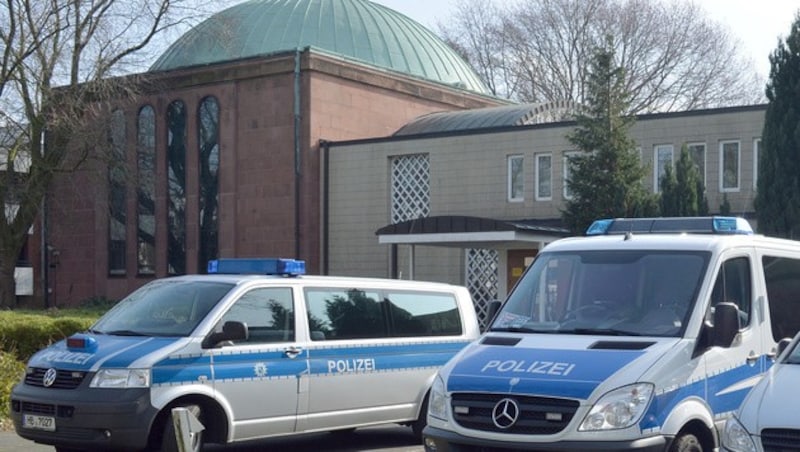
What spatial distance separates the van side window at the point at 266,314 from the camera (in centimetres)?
1131

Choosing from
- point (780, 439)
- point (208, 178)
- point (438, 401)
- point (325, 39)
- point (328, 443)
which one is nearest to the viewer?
point (780, 439)

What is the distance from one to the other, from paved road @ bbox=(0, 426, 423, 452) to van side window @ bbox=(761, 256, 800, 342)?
4.56 metres

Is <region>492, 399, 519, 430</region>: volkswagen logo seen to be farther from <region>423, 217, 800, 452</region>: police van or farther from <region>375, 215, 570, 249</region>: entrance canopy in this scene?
<region>375, 215, 570, 249</region>: entrance canopy

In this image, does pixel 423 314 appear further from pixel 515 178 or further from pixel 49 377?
pixel 515 178

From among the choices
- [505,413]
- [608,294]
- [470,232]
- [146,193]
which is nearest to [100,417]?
[505,413]

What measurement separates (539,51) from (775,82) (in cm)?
3063

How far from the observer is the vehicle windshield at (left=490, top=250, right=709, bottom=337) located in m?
8.84

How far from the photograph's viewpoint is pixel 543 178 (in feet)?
94.7

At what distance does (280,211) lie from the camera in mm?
32875

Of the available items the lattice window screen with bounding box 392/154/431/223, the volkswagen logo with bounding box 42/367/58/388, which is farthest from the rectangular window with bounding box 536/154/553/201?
the volkswagen logo with bounding box 42/367/58/388

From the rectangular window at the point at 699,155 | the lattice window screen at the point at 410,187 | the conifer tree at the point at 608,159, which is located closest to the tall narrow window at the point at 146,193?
the lattice window screen at the point at 410,187

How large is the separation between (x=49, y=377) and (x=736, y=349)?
6139 millimetres

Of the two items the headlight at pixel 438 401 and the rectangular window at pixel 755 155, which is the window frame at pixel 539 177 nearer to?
the rectangular window at pixel 755 155

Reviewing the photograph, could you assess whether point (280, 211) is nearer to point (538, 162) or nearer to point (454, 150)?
point (454, 150)
